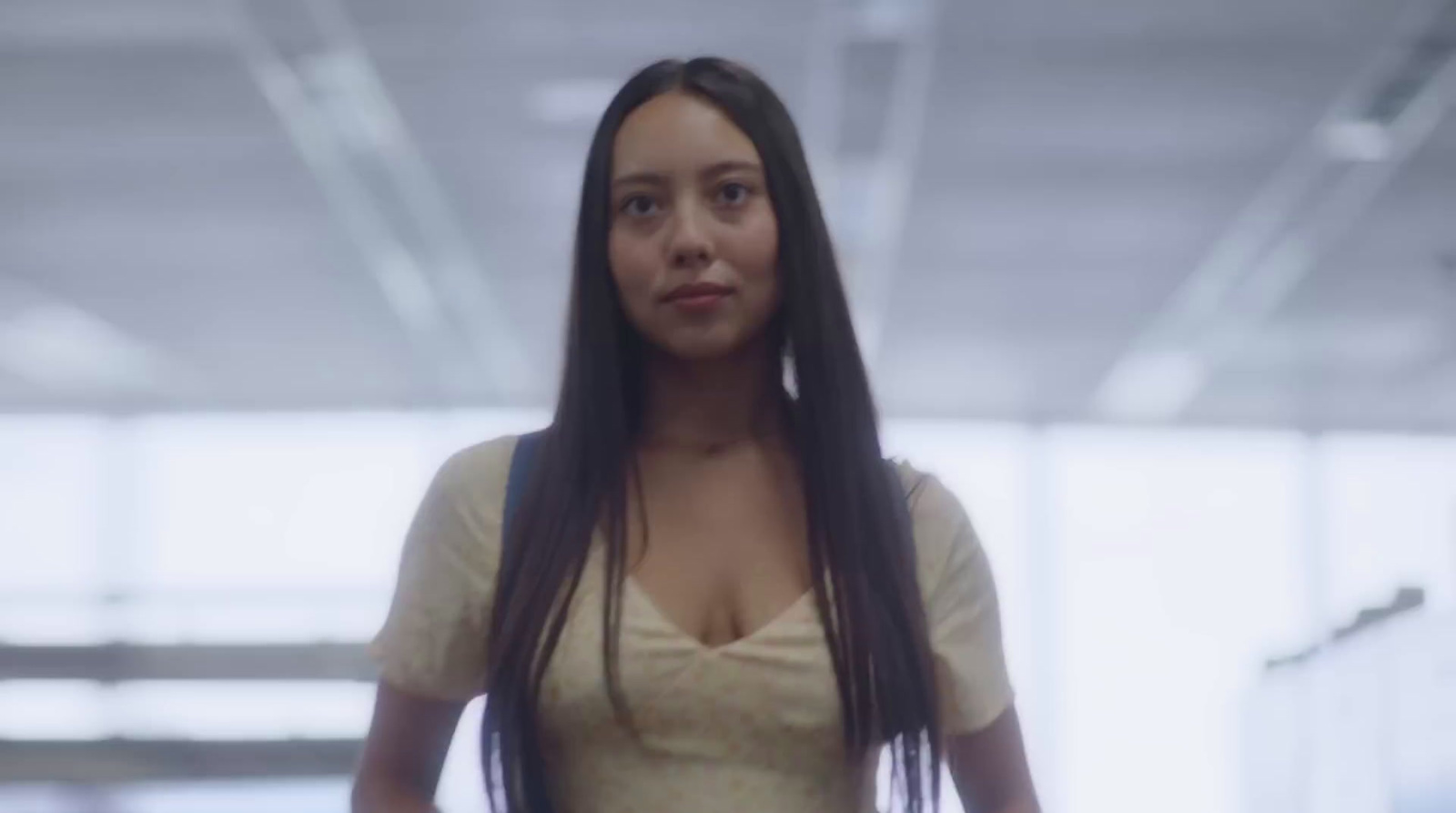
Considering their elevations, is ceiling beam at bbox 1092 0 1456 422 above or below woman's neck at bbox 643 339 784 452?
above

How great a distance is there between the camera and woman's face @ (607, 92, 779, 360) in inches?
39.3

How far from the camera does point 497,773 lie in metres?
0.98

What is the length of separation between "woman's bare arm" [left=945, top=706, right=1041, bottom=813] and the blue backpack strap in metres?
0.21

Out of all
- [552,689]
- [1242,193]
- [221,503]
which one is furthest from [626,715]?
[221,503]

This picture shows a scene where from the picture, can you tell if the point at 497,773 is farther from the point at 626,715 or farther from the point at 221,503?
the point at 221,503

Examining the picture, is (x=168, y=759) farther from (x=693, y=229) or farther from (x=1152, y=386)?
(x=1152, y=386)

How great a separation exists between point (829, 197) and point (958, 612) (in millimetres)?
4681

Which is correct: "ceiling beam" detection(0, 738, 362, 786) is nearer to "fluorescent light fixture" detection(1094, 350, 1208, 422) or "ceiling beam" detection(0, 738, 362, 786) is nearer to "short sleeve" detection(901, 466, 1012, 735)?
"short sleeve" detection(901, 466, 1012, 735)

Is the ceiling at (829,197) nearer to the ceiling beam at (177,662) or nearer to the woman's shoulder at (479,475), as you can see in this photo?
the ceiling beam at (177,662)


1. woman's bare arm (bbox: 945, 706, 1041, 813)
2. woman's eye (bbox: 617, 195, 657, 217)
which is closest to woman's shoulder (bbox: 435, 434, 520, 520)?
woman's eye (bbox: 617, 195, 657, 217)

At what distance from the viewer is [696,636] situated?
966mm

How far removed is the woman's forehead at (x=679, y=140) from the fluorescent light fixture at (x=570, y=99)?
149 inches

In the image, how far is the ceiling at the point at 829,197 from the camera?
4516 millimetres

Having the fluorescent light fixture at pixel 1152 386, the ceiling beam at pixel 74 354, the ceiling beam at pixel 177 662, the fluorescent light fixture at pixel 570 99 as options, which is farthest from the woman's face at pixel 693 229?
the fluorescent light fixture at pixel 1152 386
